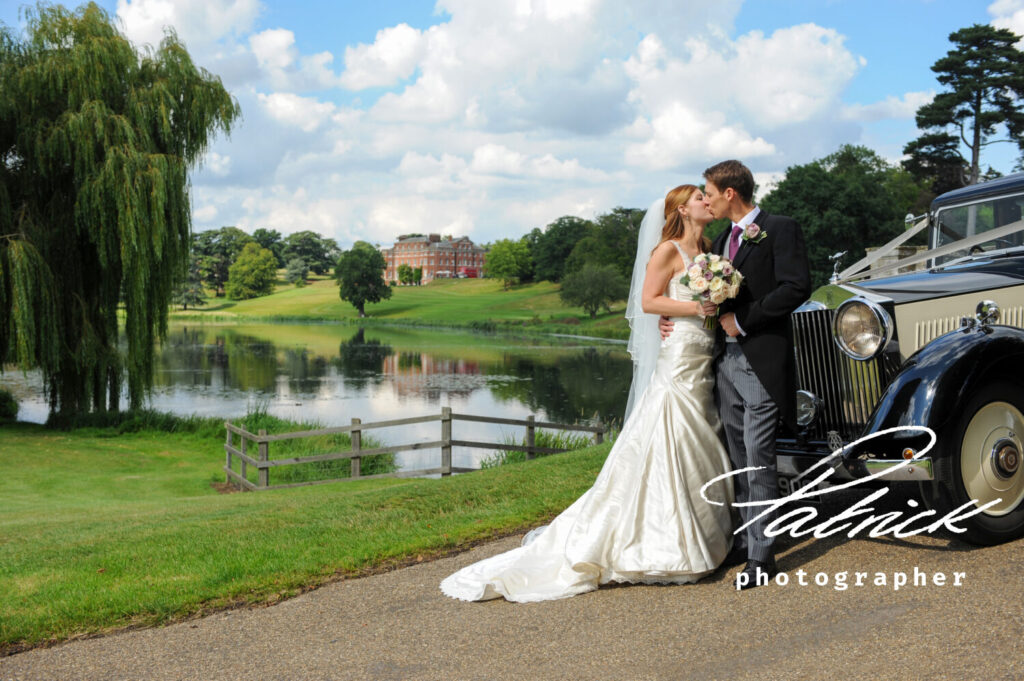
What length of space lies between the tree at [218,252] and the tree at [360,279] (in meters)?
33.5

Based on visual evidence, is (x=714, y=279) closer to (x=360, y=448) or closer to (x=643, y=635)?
(x=643, y=635)

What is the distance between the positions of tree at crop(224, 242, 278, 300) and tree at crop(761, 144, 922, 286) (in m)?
93.5

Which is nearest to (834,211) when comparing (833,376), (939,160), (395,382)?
(939,160)

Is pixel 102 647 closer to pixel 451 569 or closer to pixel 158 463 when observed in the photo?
pixel 451 569

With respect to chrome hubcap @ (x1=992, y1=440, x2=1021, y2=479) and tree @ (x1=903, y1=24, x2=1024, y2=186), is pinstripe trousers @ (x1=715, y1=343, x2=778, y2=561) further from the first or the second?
tree @ (x1=903, y1=24, x2=1024, y2=186)

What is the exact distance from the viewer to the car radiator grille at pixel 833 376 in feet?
16.4

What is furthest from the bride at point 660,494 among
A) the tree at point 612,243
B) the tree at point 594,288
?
the tree at point 612,243

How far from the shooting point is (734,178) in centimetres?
465

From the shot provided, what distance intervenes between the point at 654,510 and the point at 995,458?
76.3 inches

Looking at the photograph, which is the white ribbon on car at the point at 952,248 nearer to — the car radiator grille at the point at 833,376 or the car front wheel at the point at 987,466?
the car radiator grille at the point at 833,376

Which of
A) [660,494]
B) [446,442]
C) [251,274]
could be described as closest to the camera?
[660,494]

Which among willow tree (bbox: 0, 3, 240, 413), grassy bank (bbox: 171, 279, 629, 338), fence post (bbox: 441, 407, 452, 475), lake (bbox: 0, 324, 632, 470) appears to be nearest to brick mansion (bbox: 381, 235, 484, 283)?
grassy bank (bbox: 171, 279, 629, 338)

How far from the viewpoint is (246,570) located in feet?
18.3

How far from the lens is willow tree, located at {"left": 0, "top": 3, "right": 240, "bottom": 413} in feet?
60.8
